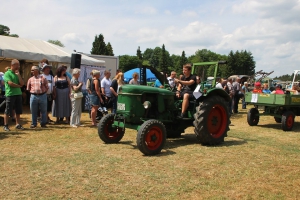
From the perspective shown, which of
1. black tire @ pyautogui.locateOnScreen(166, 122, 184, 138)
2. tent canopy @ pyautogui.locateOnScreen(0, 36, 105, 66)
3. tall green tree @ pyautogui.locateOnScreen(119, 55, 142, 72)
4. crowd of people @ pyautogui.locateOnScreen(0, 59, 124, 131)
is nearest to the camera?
black tire @ pyautogui.locateOnScreen(166, 122, 184, 138)

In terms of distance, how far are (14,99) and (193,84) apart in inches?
173

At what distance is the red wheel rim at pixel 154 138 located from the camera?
5461 millimetres

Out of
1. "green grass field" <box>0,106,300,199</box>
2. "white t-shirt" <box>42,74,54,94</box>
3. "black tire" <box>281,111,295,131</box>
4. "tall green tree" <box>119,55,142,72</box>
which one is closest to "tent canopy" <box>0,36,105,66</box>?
"white t-shirt" <box>42,74,54,94</box>

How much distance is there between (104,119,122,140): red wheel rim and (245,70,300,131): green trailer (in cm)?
507

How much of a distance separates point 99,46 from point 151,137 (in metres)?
69.2

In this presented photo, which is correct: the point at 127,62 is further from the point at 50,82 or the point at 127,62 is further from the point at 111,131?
the point at 111,131

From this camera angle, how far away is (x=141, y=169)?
15.2ft

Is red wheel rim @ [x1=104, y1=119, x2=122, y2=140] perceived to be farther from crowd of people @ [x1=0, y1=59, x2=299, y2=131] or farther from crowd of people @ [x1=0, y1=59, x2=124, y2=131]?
crowd of people @ [x1=0, y1=59, x2=124, y2=131]

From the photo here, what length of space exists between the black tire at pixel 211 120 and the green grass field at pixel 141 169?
23 cm

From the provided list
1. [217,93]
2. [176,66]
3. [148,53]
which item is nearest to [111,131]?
[217,93]

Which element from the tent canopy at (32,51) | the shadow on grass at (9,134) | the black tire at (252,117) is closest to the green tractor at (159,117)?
the shadow on grass at (9,134)

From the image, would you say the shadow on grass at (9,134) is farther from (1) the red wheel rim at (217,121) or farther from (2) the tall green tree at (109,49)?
(2) the tall green tree at (109,49)

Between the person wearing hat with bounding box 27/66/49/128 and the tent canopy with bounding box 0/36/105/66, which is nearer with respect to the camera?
the person wearing hat with bounding box 27/66/49/128

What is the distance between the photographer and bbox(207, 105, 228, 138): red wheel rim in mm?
6668
